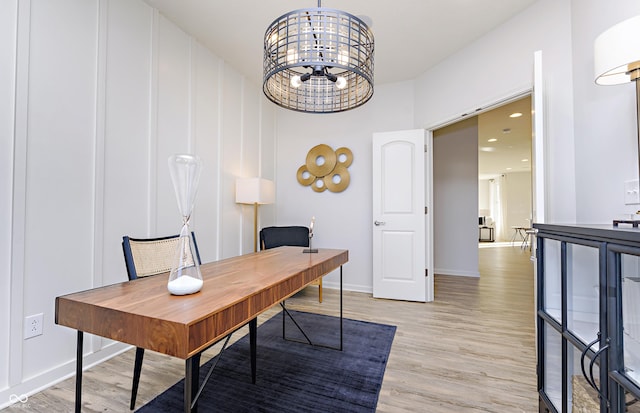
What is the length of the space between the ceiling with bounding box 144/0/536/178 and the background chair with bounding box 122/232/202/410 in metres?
1.80

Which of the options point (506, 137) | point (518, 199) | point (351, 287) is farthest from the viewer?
point (518, 199)

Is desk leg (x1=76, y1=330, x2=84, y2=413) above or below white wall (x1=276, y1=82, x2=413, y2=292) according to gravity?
below

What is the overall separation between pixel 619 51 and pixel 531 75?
1.17 metres

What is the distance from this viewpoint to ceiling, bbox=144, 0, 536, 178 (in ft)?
7.98

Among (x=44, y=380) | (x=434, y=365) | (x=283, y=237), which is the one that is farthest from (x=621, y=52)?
(x=44, y=380)

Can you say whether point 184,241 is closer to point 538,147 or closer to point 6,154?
point 6,154

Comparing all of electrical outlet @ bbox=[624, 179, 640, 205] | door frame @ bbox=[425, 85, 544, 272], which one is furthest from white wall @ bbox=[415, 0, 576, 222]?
electrical outlet @ bbox=[624, 179, 640, 205]

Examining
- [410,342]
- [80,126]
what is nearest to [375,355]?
[410,342]

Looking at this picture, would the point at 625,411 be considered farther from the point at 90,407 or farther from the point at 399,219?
the point at 399,219

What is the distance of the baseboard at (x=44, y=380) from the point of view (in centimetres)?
164

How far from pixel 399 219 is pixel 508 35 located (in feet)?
6.82

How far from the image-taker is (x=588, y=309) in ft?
3.53

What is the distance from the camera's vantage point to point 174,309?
917 mm

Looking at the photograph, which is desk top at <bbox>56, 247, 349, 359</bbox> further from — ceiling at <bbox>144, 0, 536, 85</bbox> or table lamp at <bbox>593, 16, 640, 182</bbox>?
ceiling at <bbox>144, 0, 536, 85</bbox>
